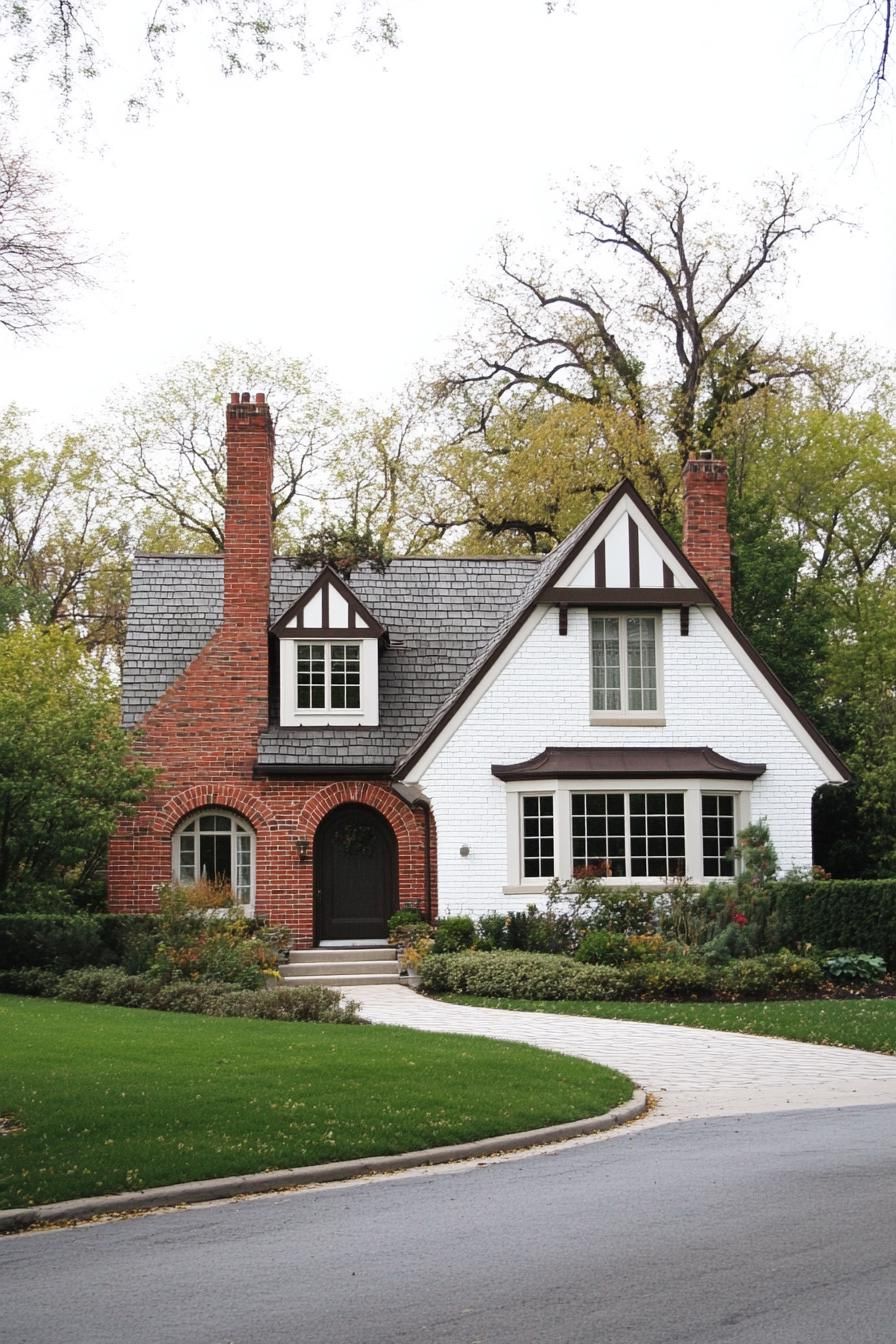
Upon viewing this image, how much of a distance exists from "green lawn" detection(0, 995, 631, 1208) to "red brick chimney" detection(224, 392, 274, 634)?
11.7 m

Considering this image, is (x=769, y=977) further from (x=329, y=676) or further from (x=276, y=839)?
(x=329, y=676)

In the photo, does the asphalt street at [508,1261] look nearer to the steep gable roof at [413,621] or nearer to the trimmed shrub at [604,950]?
the trimmed shrub at [604,950]

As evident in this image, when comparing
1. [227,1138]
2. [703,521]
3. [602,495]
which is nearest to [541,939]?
[703,521]

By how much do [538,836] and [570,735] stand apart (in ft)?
5.98

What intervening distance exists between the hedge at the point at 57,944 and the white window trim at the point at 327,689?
5652 mm

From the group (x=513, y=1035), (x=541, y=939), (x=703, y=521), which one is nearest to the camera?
(x=513, y=1035)

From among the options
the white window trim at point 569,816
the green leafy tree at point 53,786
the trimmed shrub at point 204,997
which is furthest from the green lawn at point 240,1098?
the white window trim at point 569,816

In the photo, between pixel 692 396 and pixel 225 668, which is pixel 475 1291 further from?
pixel 692 396

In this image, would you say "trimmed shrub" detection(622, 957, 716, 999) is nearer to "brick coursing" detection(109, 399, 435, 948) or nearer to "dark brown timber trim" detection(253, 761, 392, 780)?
"brick coursing" detection(109, 399, 435, 948)

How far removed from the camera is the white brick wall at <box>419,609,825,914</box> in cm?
2477

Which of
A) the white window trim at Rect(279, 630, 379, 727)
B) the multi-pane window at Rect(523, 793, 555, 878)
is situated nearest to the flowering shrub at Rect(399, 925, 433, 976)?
the multi-pane window at Rect(523, 793, 555, 878)

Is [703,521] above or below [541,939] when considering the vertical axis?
above

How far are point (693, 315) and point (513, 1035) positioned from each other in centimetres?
2740

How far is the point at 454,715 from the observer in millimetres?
24781
